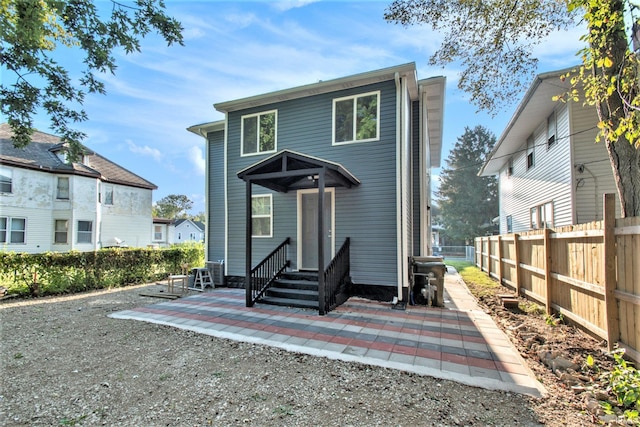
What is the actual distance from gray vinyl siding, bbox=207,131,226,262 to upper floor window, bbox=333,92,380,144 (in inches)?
162

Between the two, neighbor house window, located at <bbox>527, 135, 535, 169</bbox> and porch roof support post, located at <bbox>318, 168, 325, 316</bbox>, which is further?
neighbor house window, located at <bbox>527, 135, 535, 169</bbox>

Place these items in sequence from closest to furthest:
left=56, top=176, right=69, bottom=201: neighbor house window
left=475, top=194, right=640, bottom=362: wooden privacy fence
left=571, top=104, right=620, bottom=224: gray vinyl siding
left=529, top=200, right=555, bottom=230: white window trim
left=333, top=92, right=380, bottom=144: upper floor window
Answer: left=475, top=194, right=640, bottom=362: wooden privacy fence
left=333, top=92, right=380, bottom=144: upper floor window
left=571, top=104, right=620, bottom=224: gray vinyl siding
left=529, top=200, right=555, bottom=230: white window trim
left=56, top=176, right=69, bottom=201: neighbor house window

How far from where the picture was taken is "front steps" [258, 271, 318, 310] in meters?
6.30

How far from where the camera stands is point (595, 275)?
4.01 meters

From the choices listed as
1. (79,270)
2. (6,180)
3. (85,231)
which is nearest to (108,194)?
(85,231)

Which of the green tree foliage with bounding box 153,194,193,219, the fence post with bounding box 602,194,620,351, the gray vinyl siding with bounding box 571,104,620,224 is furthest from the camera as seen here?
the green tree foliage with bounding box 153,194,193,219

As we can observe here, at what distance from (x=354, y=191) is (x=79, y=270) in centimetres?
852

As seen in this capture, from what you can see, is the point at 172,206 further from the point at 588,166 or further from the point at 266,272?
the point at 588,166

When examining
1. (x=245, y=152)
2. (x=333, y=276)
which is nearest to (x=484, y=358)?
(x=333, y=276)

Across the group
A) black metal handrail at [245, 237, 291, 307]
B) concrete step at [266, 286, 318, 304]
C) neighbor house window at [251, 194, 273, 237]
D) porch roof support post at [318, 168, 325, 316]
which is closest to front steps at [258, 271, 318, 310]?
concrete step at [266, 286, 318, 304]

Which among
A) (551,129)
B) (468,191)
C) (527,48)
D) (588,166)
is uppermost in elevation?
(468,191)

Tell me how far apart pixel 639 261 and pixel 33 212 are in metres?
20.8

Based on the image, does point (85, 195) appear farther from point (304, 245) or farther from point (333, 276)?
point (333, 276)

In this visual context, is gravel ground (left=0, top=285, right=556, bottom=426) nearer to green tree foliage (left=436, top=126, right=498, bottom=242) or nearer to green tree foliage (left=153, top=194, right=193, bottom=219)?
green tree foliage (left=436, top=126, right=498, bottom=242)
